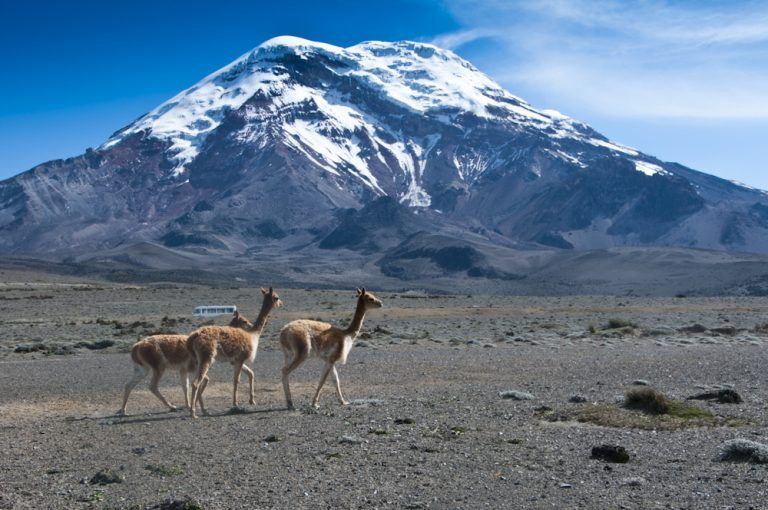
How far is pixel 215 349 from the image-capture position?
1505 centimetres

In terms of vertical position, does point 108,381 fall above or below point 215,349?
below

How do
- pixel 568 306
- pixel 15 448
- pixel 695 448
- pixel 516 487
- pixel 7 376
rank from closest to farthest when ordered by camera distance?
1. pixel 516 487
2. pixel 695 448
3. pixel 15 448
4. pixel 7 376
5. pixel 568 306

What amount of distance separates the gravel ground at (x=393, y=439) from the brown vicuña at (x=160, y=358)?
76cm

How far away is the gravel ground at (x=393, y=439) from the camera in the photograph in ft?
30.1

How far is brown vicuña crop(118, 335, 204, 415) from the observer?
15023mm

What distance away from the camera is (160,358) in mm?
15109

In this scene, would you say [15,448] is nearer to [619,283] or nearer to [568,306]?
[568,306]

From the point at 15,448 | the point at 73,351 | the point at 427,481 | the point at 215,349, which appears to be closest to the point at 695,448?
the point at 427,481

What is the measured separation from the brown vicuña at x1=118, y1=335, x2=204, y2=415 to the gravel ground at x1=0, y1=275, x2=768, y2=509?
759 millimetres

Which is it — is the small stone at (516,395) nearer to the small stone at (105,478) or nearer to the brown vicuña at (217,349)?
the brown vicuña at (217,349)

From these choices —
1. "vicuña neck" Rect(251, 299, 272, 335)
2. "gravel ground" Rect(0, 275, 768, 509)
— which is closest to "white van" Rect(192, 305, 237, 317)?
"gravel ground" Rect(0, 275, 768, 509)

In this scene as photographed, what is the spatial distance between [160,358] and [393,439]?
17.7 ft

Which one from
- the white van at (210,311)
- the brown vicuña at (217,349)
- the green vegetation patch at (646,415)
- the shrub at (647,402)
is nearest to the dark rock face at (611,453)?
the green vegetation patch at (646,415)

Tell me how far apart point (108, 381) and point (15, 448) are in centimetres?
855
